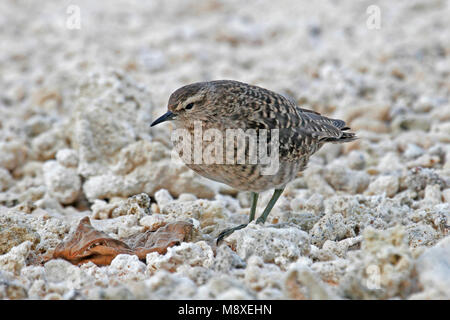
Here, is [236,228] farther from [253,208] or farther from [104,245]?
[104,245]

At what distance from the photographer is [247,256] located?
3662 mm

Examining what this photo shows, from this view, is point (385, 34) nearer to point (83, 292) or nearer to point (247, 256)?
point (247, 256)

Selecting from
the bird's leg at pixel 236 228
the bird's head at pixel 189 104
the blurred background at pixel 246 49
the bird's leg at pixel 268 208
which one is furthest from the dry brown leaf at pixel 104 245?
the blurred background at pixel 246 49

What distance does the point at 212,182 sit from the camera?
5.61 m

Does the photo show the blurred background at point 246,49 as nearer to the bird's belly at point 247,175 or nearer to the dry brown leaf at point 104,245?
the bird's belly at point 247,175

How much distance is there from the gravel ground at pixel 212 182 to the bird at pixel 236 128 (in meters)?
0.40

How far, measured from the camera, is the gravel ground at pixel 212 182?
3293 millimetres

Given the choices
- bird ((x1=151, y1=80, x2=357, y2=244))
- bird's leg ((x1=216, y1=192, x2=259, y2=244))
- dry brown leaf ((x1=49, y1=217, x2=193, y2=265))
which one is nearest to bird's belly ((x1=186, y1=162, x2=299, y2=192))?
bird ((x1=151, y1=80, x2=357, y2=244))

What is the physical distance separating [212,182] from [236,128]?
136 cm

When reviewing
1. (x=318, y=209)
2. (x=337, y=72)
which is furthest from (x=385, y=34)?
(x=318, y=209)

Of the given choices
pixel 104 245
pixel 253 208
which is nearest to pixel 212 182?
pixel 253 208

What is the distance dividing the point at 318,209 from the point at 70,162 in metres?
2.49

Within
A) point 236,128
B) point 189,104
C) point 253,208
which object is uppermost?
point 189,104
